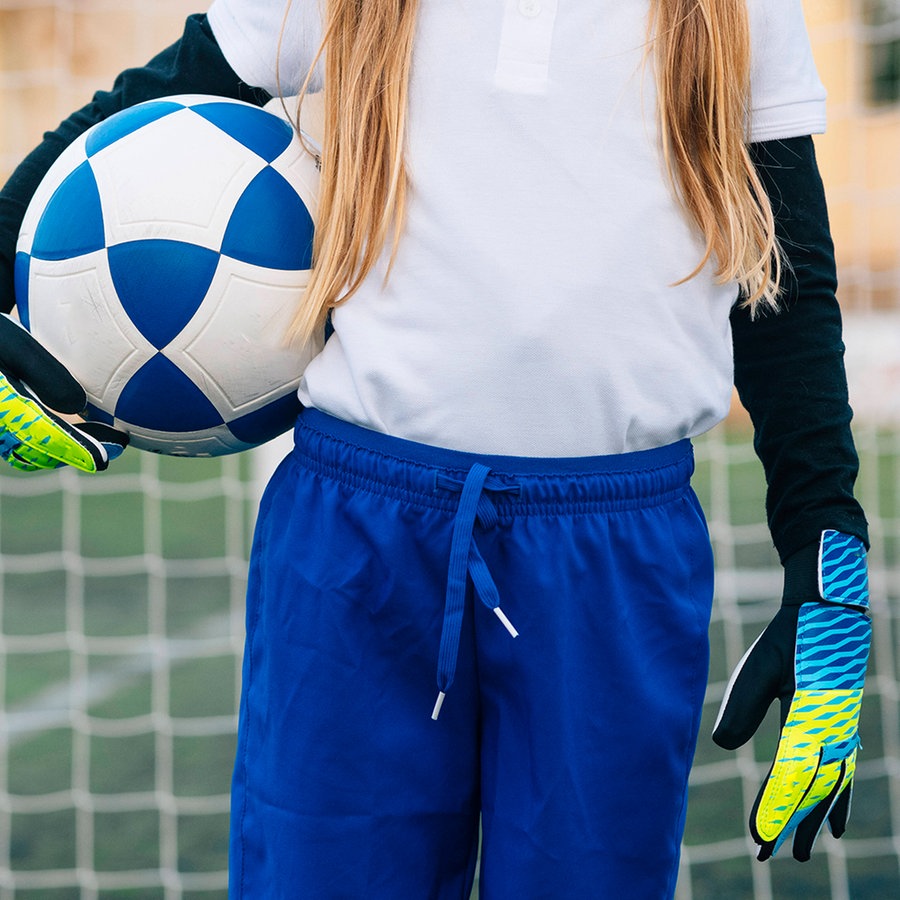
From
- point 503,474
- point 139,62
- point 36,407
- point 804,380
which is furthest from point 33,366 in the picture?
point 139,62

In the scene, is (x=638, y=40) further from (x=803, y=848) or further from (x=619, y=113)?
(x=803, y=848)

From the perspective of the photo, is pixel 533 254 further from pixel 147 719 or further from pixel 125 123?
pixel 147 719

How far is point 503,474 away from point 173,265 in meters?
0.32

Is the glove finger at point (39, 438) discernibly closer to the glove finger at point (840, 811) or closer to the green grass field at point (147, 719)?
the glove finger at point (840, 811)

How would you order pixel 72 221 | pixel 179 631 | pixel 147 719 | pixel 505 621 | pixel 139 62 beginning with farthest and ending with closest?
1. pixel 139 62
2. pixel 179 631
3. pixel 147 719
4. pixel 72 221
5. pixel 505 621

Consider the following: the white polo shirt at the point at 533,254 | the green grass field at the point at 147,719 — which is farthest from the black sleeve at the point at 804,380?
the green grass field at the point at 147,719

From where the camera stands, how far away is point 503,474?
2.98 ft

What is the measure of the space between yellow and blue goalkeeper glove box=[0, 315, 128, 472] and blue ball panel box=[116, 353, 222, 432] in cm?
5

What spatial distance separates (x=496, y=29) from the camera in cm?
91

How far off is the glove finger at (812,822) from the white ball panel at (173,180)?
645mm

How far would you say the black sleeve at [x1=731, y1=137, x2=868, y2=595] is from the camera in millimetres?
981

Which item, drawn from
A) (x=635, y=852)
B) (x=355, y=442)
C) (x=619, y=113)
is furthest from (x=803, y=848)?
(x=619, y=113)

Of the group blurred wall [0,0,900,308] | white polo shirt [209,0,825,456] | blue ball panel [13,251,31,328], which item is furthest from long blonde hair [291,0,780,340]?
blurred wall [0,0,900,308]

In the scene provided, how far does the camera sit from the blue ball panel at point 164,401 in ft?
3.26
